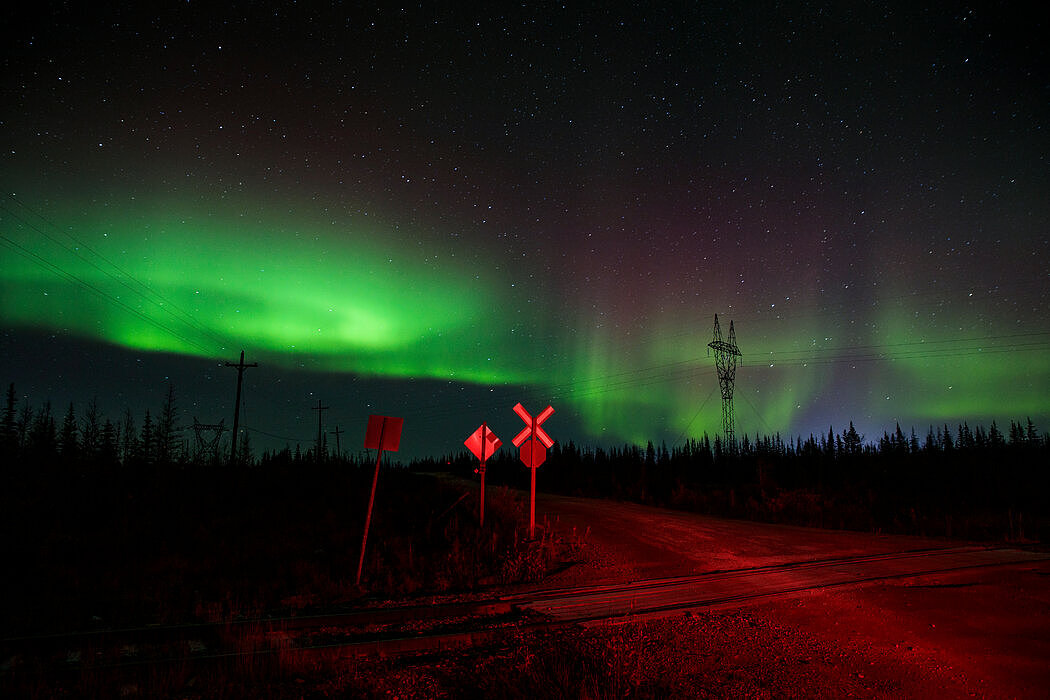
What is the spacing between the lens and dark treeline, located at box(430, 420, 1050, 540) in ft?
87.1

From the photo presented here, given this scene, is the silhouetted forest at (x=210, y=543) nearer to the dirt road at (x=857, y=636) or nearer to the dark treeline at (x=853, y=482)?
the dirt road at (x=857, y=636)

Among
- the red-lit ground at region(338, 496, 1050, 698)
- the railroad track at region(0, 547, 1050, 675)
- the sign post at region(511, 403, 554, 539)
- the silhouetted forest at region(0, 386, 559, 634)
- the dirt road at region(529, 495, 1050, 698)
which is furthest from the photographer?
the sign post at region(511, 403, 554, 539)

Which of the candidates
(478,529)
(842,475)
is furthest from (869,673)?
(842,475)

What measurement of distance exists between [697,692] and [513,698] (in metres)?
2.07

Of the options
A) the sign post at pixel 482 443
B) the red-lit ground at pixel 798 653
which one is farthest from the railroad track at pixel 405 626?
the sign post at pixel 482 443

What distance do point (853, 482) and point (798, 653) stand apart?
43.2 m

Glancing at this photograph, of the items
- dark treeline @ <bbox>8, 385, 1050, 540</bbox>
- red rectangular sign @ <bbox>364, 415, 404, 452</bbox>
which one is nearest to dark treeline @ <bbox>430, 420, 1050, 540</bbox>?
dark treeline @ <bbox>8, 385, 1050, 540</bbox>

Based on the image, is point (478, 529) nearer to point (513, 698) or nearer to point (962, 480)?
point (513, 698)

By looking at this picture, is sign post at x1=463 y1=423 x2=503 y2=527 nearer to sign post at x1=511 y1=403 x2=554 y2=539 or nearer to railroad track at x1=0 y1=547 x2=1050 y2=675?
sign post at x1=511 y1=403 x2=554 y2=539

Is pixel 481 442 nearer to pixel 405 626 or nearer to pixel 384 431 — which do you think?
pixel 384 431

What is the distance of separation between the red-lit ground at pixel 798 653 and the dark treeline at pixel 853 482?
12.7 m

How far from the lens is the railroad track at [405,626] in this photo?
26.6 feet

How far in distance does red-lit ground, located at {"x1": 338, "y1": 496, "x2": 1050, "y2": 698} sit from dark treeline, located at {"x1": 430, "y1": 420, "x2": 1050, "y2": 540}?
1274 centimetres

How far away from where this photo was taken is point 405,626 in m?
9.54
